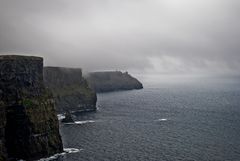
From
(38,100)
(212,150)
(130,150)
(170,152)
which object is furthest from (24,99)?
(212,150)

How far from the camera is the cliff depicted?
Result: 109312 millimetres

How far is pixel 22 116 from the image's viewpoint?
111 metres

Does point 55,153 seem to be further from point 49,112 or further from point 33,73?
point 33,73

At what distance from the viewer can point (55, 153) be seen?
11756 centimetres

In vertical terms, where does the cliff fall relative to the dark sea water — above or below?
above

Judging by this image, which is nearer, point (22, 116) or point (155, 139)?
point (22, 116)

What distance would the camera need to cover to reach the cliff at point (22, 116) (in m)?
109

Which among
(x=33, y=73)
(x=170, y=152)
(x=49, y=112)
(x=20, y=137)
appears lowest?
(x=170, y=152)

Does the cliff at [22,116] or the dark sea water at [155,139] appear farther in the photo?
the dark sea water at [155,139]

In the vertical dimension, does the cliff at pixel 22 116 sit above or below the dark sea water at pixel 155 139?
above

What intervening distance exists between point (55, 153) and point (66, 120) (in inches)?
2652

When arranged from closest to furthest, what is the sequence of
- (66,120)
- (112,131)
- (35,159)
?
(35,159)
(112,131)
(66,120)

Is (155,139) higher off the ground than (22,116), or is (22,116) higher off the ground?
(22,116)

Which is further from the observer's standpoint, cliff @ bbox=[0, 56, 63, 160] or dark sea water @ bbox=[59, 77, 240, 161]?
dark sea water @ bbox=[59, 77, 240, 161]
